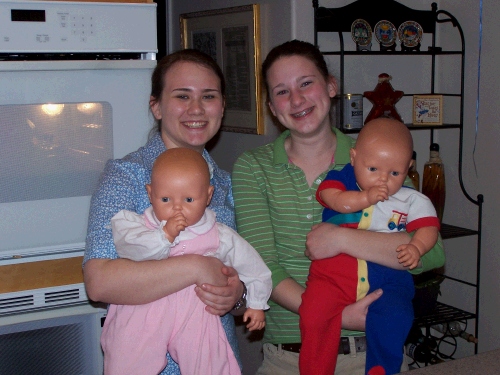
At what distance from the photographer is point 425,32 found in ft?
8.44

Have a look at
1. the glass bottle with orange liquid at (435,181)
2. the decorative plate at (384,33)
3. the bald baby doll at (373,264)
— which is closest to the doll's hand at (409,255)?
the bald baby doll at (373,264)

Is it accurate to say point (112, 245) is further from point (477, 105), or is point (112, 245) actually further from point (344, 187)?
point (477, 105)

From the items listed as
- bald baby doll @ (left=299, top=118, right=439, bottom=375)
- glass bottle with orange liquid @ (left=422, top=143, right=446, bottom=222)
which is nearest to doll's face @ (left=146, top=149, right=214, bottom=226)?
bald baby doll @ (left=299, top=118, right=439, bottom=375)

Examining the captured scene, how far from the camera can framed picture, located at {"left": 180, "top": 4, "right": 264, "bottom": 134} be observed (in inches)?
98.3

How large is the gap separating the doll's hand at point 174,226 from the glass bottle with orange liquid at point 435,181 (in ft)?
4.94

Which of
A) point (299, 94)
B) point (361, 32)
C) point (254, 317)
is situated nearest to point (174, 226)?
point (254, 317)

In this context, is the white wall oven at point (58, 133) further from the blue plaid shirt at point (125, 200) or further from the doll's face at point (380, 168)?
the doll's face at point (380, 168)

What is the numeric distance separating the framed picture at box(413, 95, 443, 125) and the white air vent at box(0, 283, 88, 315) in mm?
1524

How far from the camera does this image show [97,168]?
5.63 feet

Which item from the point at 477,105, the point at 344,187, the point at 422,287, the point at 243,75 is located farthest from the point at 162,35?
the point at 344,187

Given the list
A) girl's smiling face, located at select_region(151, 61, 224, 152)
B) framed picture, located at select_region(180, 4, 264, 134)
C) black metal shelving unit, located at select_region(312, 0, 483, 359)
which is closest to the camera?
girl's smiling face, located at select_region(151, 61, 224, 152)

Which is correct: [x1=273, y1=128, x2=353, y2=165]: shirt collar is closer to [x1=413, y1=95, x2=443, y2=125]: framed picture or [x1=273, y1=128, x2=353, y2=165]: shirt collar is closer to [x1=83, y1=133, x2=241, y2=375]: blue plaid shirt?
[x1=83, y1=133, x2=241, y2=375]: blue plaid shirt

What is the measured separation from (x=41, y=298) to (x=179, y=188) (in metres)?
0.61

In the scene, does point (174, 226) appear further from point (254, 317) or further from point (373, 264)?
point (373, 264)
